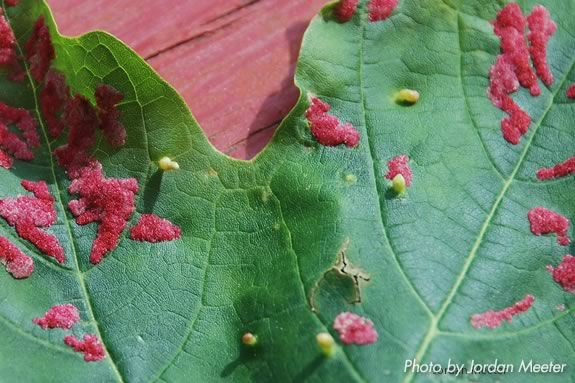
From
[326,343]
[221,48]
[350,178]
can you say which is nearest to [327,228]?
[350,178]

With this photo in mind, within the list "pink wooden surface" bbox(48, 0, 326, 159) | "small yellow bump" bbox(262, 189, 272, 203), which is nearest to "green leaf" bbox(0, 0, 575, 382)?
"small yellow bump" bbox(262, 189, 272, 203)

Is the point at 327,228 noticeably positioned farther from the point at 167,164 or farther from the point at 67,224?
the point at 67,224

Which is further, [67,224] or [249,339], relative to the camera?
[67,224]

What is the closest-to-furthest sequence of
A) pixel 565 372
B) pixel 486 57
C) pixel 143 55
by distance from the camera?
pixel 565 372
pixel 486 57
pixel 143 55

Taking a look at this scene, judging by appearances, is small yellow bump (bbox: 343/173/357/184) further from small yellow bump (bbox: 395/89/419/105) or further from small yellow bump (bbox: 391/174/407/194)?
small yellow bump (bbox: 395/89/419/105)

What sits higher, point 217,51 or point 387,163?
point 217,51

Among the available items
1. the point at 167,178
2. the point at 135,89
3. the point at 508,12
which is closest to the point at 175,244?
the point at 167,178

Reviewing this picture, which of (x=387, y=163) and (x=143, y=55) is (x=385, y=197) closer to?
(x=387, y=163)
